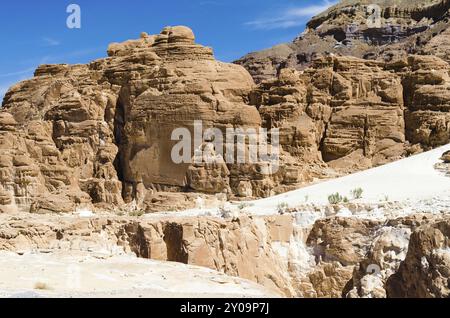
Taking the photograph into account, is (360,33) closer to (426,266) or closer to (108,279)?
(426,266)

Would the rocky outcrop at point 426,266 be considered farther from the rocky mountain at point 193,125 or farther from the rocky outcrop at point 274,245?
the rocky mountain at point 193,125

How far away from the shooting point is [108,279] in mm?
13477

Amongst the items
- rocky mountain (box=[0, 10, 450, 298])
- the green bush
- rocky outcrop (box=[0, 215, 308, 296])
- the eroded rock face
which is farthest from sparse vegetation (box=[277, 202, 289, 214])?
the eroded rock face

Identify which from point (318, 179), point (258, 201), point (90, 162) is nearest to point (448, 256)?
point (258, 201)

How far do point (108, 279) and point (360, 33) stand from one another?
243 feet

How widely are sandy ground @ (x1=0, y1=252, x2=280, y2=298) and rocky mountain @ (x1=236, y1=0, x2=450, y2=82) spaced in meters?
59.5

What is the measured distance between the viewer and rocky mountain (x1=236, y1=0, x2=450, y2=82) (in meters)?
76.6

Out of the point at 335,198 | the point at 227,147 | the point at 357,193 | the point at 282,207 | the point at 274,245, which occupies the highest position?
the point at 227,147

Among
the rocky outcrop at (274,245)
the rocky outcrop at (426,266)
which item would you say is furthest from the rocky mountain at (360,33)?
the rocky outcrop at (426,266)

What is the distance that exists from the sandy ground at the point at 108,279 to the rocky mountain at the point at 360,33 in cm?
5947

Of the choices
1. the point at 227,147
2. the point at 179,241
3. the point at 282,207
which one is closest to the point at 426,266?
the point at 179,241

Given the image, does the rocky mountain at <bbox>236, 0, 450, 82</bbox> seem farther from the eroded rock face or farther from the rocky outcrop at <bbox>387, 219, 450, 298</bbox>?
the rocky outcrop at <bbox>387, 219, 450, 298</bbox>

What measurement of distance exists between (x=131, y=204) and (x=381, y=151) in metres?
11.4

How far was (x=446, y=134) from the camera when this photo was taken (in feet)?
104
